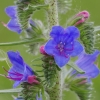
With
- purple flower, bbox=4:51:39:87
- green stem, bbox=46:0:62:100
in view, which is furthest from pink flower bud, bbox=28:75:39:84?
green stem, bbox=46:0:62:100

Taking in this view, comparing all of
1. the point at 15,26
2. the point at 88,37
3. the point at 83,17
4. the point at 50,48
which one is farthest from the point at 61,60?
the point at 15,26

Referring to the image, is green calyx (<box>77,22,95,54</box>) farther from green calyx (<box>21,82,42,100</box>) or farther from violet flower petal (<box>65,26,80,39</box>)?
green calyx (<box>21,82,42,100</box>)

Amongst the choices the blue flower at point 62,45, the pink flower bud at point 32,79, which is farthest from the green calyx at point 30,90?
the blue flower at point 62,45

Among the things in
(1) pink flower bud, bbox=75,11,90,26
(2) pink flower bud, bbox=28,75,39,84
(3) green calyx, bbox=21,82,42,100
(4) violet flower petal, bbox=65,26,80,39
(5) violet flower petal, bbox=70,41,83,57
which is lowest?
(3) green calyx, bbox=21,82,42,100

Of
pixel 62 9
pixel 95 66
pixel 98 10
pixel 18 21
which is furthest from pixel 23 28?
pixel 98 10

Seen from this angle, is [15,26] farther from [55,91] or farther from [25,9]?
[55,91]

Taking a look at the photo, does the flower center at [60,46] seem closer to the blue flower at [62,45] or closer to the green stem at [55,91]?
the blue flower at [62,45]

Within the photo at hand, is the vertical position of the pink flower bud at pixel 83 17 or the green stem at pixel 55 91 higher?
the pink flower bud at pixel 83 17
